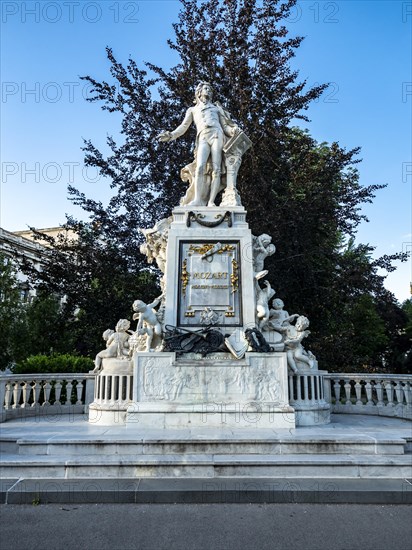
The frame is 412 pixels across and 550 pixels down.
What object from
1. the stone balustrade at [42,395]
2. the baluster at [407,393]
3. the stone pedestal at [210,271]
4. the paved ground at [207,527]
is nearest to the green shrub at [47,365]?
the stone balustrade at [42,395]

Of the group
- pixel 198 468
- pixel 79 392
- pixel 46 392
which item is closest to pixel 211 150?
pixel 79 392

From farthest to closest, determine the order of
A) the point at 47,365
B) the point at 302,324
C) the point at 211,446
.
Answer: the point at 47,365 < the point at 302,324 < the point at 211,446

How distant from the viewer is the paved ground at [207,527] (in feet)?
12.6

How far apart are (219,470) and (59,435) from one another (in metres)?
2.59

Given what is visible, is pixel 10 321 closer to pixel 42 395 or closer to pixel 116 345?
pixel 42 395

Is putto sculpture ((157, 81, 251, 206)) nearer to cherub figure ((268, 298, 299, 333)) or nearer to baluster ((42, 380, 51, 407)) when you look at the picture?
cherub figure ((268, 298, 299, 333))

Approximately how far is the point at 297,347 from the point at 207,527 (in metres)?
4.83

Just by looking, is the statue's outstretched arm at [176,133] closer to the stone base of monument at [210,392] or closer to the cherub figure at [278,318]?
the cherub figure at [278,318]

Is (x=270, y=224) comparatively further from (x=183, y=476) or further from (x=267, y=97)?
(x=183, y=476)

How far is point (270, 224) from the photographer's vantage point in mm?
15961

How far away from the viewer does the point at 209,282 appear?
8992 mm

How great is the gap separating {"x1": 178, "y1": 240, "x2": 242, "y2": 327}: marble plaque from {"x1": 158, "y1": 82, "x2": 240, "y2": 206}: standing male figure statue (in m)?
1.40

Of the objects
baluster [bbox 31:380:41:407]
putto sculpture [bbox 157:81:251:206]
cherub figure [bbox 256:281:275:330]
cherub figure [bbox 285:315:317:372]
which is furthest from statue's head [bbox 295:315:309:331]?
baluster [bbox 31:380:41:407]

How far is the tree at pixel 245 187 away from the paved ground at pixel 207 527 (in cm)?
1161
